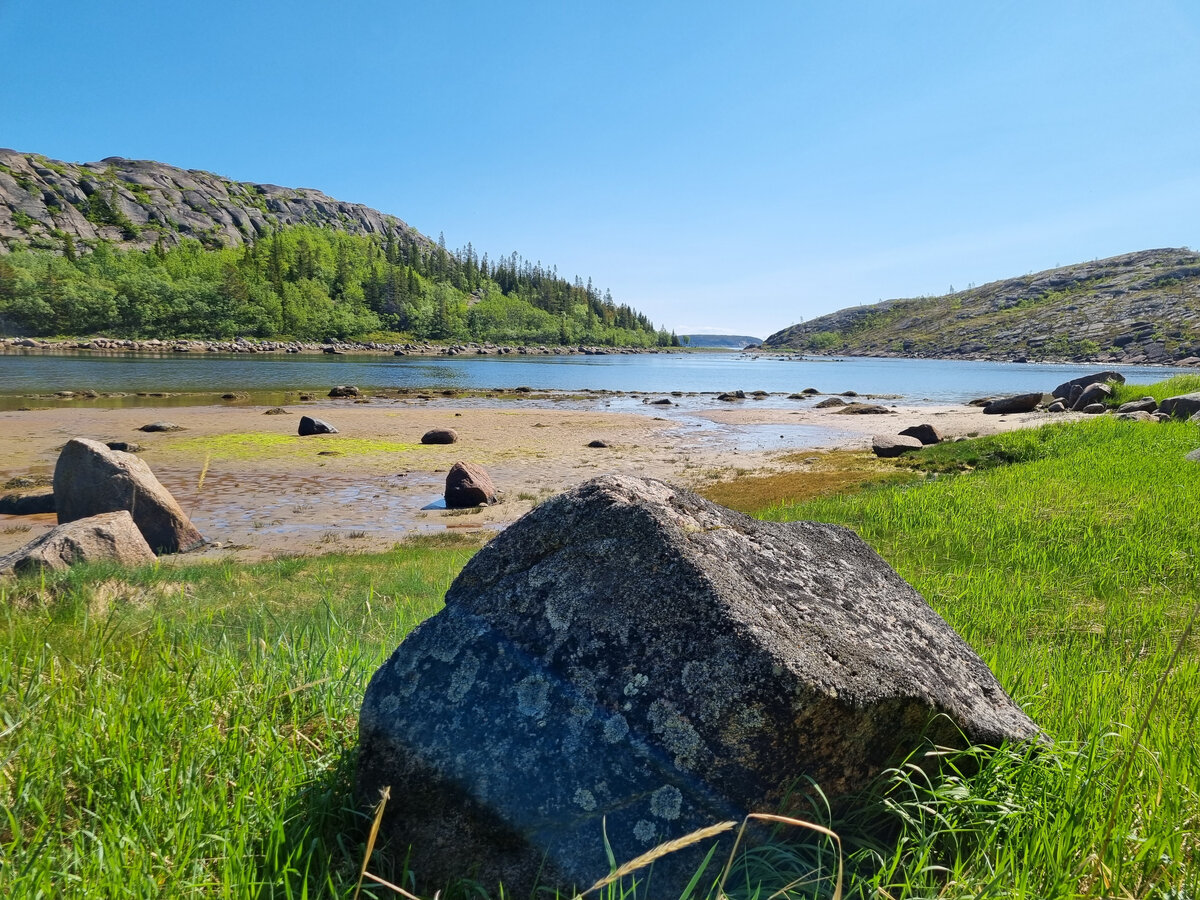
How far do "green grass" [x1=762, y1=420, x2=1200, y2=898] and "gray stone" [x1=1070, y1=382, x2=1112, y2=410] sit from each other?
2055cm

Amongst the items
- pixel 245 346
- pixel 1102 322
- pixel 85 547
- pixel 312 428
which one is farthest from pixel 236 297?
pixel 1102 322

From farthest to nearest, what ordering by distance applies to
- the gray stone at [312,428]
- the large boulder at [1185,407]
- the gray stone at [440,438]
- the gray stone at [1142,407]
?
the gray stone at [312,428] < the gray stone at [440,438] < the gray stone at [1142,407] < the large boulder at [1185,407]

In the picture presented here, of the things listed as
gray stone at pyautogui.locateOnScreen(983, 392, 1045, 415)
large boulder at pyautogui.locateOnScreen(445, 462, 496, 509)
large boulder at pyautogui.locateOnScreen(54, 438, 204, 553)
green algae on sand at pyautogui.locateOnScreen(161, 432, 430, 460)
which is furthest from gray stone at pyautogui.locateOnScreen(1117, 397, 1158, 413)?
large boulder at pyautogui.locateOnScreen(54, 438, 204, 553)

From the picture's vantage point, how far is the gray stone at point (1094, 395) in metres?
32.5

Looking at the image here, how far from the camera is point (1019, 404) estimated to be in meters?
39.6

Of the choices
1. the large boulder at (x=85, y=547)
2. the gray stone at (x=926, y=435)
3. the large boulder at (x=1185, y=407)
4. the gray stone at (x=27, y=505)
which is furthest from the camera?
the gray stone at (x=926, y=435)

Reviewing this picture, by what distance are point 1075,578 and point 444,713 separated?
7.79 m

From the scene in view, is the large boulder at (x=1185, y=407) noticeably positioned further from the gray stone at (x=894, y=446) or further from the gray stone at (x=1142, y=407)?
the gray stone at (x=894, y=446)

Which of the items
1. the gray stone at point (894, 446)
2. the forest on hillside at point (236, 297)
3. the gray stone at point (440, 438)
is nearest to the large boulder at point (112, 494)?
the gray stone at point (440, 438)

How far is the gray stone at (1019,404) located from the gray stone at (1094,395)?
528 cm

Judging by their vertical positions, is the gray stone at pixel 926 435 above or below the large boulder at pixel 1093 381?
below

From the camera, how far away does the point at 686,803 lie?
2.16 metres

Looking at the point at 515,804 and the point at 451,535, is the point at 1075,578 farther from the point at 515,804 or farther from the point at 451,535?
the point at 451,535

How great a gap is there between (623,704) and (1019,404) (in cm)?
4509
